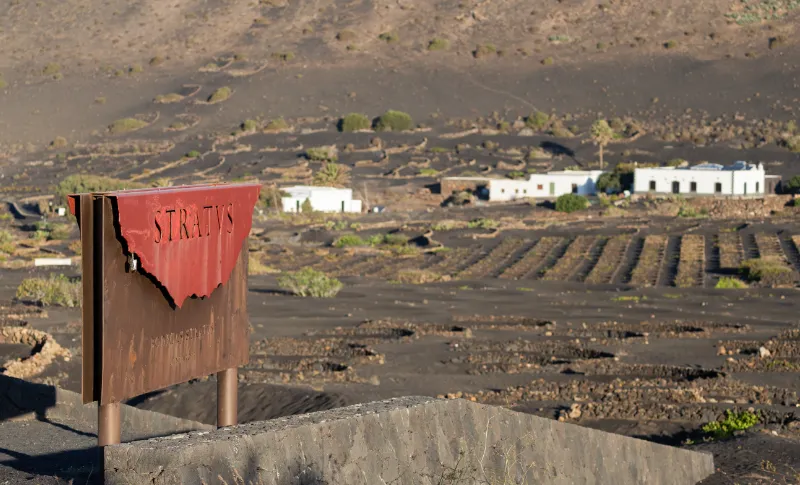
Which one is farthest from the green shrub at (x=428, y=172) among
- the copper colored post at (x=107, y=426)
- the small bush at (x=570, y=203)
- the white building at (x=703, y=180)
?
the copper colored post at (x=107, y=426)

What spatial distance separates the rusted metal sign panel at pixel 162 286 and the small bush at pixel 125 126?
105 metres

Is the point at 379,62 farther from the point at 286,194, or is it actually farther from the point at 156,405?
the point at 156,405

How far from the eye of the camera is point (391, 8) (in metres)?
136

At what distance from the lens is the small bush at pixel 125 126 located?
11244 cm

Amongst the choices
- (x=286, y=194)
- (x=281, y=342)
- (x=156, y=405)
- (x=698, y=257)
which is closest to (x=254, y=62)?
(x=286, y=194)

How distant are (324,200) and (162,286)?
6659 cm

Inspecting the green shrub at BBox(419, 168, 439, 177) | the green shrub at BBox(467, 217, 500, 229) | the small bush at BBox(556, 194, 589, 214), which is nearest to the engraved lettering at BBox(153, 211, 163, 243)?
the green shrub at BBox(467, 217, 500, 229)

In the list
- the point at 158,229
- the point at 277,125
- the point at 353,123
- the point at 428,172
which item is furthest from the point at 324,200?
the point at 158,229

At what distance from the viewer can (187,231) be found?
9.23m

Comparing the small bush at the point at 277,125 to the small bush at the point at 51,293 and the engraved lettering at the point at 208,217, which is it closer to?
the small bush at the point at 51,293

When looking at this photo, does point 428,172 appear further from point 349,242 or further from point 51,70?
point 51,70

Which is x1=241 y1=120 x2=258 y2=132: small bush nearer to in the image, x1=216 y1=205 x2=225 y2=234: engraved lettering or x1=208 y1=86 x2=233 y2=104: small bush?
x1=208 y1=86 x2=233 y2=104: small bush

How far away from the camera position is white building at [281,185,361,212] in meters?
75.1

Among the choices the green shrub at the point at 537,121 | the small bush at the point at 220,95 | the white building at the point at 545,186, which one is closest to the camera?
the white building at the point at 545,186
